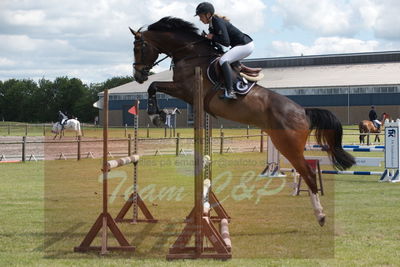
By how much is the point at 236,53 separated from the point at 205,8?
681 mm

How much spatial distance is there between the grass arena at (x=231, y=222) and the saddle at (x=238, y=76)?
1893 millimetres

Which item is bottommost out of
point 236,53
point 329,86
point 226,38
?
point 236,53

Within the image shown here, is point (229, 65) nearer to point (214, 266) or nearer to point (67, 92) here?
point (214, 266)

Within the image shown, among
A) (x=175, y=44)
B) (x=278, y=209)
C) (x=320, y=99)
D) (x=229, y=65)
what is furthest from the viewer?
(x=320, y=99)

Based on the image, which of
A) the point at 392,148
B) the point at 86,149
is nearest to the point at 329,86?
the point at 86,149

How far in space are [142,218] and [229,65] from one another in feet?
9.74

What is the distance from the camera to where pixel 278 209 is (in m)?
9.29

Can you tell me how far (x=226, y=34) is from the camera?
273 inches

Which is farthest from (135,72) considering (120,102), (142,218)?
(120,102)

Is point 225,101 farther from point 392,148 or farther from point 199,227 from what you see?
point 392,148

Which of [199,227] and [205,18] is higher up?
[205,18]

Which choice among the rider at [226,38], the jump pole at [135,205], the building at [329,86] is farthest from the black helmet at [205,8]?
the building at [329,86]

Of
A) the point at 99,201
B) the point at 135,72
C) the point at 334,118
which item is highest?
the point at 135,72

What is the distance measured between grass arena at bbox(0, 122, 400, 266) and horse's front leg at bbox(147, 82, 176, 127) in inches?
59.6
